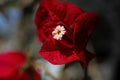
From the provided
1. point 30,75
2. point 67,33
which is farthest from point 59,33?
point 30,75

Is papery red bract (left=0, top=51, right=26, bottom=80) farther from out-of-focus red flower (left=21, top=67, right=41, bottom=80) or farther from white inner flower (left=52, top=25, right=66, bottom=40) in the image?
white inner flower (left=52, top=25, right=66, bottom=40)

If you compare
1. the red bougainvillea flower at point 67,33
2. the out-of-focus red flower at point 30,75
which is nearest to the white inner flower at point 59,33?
the red bougainvillea flower at point 67,33

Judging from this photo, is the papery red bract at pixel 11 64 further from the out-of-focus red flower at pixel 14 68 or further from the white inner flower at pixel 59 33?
the white inner flower at pixel 59 33

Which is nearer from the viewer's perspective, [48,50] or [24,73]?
[48,50]

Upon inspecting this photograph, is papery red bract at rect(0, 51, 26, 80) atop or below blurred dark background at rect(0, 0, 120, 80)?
below

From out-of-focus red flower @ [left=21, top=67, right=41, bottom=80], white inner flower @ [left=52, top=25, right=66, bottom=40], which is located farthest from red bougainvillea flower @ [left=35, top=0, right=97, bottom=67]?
out-of-focus red flower @ [left=21, top=67, right=41, bottom=80]

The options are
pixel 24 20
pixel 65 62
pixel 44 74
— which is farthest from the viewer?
pixel 24 20

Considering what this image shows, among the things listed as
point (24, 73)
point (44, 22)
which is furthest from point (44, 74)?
point (44, 22)

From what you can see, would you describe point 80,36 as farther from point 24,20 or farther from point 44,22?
point 24,20
